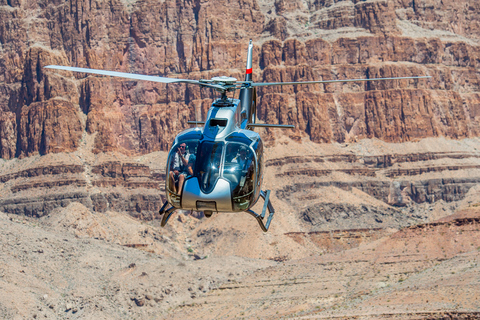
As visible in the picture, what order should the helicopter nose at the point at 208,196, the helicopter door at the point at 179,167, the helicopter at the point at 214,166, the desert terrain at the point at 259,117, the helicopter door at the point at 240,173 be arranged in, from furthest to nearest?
the desert terrain at the point at 259,117 < the helicopter door at the point at 179,167 < the helicopter door at the point at 240,173 < the helicopter at the point at 214,166 < the helicopter nose at the point at 208,196

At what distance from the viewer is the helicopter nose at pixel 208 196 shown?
3647cm

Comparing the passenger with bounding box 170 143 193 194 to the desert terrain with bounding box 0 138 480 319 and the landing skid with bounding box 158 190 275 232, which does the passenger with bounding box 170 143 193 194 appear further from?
the desert terrain with bounding box 0 138 480 319

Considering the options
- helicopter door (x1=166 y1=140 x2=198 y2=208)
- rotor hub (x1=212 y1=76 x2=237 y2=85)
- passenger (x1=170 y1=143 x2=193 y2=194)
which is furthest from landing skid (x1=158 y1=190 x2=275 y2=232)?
rotor hub (x1=212 y1=76 x2=237 y2=85)

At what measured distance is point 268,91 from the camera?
158875 mm

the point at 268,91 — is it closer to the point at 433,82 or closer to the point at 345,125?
the point at 345,125

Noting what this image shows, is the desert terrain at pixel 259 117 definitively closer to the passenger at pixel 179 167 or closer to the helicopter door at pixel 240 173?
the helicopter door at pixel 240 173

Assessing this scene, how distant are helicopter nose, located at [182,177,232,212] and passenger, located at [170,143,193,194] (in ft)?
1.65

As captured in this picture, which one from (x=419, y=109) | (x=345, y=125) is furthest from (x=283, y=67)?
(x=419, y=109)

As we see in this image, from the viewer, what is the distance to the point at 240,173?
122 feet

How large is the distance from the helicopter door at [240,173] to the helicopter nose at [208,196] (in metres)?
0.31

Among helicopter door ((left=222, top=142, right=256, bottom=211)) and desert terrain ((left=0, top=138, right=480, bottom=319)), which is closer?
helicopter door ((left=222, top=142, right=256, bottom=211))

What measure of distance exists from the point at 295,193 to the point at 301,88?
2760cm

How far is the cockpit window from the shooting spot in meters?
36.7

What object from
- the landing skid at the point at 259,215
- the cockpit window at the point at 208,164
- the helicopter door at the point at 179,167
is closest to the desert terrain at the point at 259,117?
the landing skid at the point at 259,215
